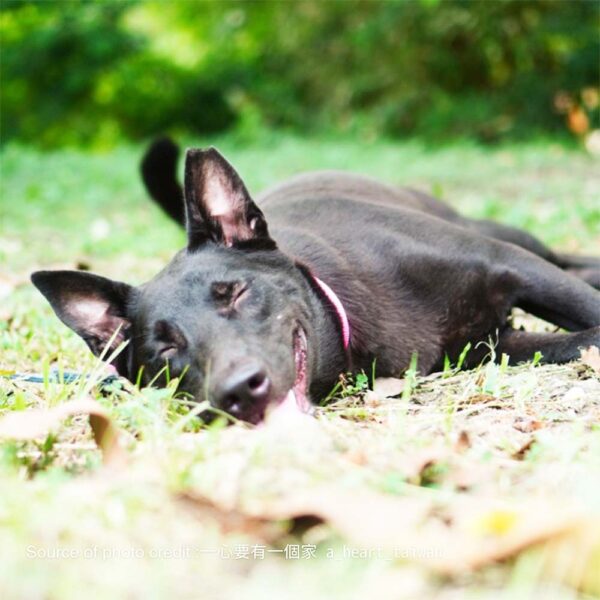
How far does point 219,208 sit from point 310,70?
1522cm

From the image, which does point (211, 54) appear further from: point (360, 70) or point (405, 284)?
point (405, 284)

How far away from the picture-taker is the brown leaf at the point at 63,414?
2.17 meters

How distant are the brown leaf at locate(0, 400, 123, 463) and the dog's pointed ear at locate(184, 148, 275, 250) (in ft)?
3.39

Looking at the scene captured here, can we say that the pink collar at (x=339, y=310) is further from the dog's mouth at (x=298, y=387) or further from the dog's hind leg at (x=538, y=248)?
the dog's hind leg at (x=538, y=248)

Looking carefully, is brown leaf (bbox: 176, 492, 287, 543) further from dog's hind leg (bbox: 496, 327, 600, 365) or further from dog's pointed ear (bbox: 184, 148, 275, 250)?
dog's hind leg (bbox: 496, 327, 600, 365)

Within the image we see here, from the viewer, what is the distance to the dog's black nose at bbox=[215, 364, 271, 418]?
8.22 ft

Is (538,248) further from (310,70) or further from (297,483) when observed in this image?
(310,70)

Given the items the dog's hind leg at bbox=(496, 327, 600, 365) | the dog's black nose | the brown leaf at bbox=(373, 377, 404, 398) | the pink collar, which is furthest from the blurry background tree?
the dog's black nose

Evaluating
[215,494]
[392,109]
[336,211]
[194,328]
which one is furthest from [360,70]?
[215,494]

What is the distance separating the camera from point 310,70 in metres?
17.9

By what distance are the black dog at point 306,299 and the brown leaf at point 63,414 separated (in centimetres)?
38

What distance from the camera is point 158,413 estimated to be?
2557 mm

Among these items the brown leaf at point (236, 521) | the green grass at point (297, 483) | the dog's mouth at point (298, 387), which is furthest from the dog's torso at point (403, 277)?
the brown leaf at point (236, 521)

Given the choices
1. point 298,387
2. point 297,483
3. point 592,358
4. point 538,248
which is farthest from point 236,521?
point 538,248
